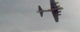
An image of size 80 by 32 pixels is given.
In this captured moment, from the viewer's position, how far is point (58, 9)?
19925cm

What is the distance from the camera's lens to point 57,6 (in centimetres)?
19975

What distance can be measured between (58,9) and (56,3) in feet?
11.3

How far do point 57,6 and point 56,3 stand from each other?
1967 millimetres

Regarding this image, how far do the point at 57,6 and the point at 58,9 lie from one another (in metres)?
1.78

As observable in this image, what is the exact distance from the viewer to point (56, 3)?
198750mm

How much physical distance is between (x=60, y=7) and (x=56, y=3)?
10.9ft

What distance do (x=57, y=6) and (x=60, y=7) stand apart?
287 cm
